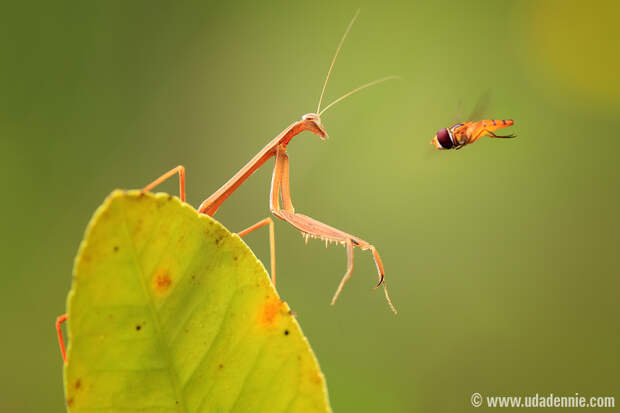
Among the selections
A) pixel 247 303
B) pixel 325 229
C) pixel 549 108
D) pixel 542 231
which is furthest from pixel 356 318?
pixel 247 303

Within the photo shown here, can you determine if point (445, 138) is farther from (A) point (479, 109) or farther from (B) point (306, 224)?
(B) point (306, 224)

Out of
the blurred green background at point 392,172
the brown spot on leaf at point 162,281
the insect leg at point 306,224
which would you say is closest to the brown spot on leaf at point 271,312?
the brown spot on leaf at point 162,281

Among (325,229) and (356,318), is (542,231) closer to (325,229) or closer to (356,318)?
(356,318)

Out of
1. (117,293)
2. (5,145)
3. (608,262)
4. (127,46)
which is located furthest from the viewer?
(127,46)

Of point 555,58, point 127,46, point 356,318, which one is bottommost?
point 356,318

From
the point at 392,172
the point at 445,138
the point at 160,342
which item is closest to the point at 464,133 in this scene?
the point at 445,138

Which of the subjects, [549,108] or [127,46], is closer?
[549,108]
